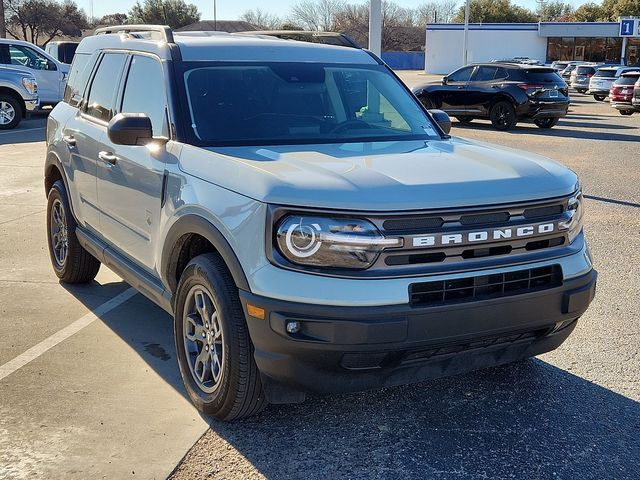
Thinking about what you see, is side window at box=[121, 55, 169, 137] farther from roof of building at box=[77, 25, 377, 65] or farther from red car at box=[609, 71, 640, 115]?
red car at box=[609, 71, 640, 115]

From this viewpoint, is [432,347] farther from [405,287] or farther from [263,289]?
[263,289]

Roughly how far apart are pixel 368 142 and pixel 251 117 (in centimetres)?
70

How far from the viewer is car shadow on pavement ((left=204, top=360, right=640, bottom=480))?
133 inches

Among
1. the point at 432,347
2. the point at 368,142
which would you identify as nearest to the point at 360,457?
the point at 432,347

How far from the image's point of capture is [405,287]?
10.4 ft

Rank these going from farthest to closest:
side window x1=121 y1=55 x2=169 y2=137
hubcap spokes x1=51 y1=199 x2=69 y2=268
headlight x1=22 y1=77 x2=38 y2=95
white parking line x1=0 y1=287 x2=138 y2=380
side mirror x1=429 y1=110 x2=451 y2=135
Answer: headlight x1=22 y1=77 x2=38 y2=95 < hubcap spokes x1=51 y1=199 x2=69 y2=268 < side mirror x1=429 y1=110 x2=451 y2=135 < white parking line x1=0 y1=287 x2=138 y2=380 < side window x1=121 y1=55 x2=169 y2=137

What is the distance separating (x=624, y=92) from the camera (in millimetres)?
24438

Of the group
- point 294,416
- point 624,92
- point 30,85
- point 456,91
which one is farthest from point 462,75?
point 294,416

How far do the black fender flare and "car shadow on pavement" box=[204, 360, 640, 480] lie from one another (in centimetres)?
85

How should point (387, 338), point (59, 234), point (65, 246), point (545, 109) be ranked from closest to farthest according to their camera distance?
1. point (387, 338)
2. point (65, 246)
3. point (59, 234)
4. point (545, 109)

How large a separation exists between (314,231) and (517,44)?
6556 cm

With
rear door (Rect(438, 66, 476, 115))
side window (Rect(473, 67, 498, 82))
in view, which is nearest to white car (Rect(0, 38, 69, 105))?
rear door (Rect(438, 66, 476, 115))

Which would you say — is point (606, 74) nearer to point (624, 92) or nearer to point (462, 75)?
point (624, 92)

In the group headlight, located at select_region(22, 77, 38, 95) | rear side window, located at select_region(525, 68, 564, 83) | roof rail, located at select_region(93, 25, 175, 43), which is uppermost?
roof rail, located at select_region(93, 25, 175, 43)
